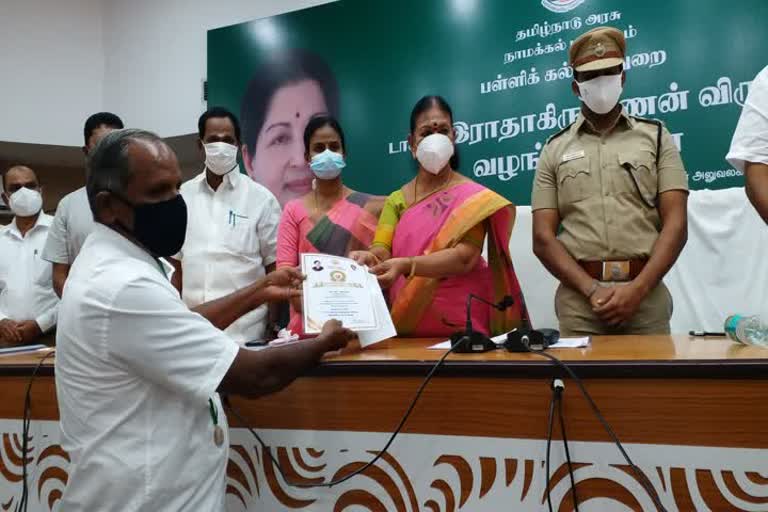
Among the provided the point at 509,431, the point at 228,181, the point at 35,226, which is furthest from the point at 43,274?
the point at 509,431

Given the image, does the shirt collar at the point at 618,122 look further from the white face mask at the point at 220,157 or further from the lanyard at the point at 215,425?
the lanyard at the point at 215,425

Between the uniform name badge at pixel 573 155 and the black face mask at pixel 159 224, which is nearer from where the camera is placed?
the black face mask at pixel 159 224

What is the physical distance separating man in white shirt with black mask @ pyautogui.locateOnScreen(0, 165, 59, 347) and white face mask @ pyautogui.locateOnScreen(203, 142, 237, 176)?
1289 mm

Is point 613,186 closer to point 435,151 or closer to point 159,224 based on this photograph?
point 435,151

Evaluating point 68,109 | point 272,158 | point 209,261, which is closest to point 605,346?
point 209,261

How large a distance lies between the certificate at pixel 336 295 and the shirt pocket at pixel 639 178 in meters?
0.89

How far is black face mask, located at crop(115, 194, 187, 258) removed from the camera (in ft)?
4.25

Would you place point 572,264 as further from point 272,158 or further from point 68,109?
point 68,109

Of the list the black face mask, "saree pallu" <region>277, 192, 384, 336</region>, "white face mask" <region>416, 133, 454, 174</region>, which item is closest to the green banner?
"saree pallu" <region>277, 192, 384, 336</region>

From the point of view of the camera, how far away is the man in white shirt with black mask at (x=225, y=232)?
256 cm

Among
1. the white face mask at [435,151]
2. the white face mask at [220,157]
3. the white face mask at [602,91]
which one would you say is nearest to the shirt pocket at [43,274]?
the white face mask at [220,157]

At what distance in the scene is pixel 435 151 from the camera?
7.45ft

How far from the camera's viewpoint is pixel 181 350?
1.21 meters

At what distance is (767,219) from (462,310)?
0.87 metres
